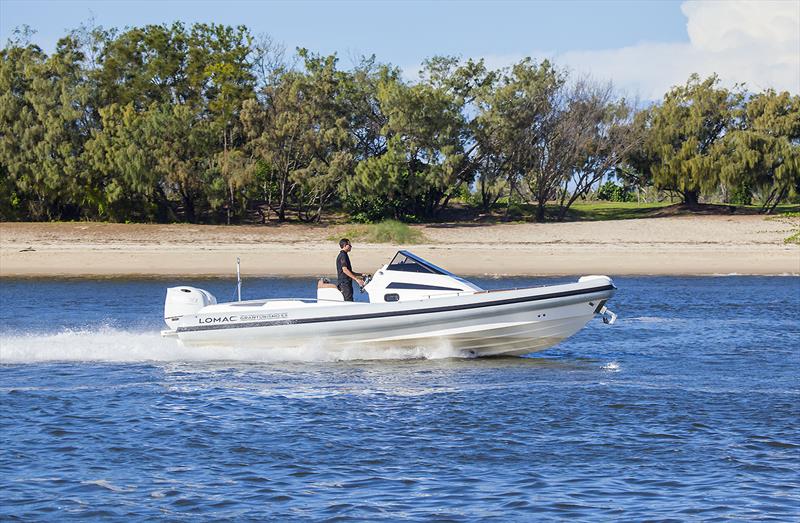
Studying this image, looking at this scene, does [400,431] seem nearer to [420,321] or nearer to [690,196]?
[420,321]

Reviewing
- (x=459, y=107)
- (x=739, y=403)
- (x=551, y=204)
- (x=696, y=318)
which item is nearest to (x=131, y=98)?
(x=459, y=107)

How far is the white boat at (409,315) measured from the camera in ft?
54.0

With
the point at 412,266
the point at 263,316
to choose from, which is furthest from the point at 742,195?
the point at 263,316

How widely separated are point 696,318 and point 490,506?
1544 cm

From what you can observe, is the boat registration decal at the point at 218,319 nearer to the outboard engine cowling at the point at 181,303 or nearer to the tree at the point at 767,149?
the outboard engine cowling at the point at 181,303

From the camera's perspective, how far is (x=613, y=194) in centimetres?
6806

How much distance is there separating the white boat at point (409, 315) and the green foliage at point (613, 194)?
51.7 metres

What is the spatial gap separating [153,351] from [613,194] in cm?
5356

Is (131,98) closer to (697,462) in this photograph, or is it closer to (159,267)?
(159,267)


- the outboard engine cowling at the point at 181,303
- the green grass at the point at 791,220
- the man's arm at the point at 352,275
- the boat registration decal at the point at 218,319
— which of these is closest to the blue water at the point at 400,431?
the boat registration decal at the point at 218,319

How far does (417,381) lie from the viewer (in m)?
15.6

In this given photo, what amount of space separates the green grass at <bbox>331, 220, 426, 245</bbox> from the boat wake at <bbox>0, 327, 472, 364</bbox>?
20.5m

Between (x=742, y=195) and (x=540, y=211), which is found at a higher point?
(x=742, y=195)

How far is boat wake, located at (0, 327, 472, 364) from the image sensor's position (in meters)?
17.0
